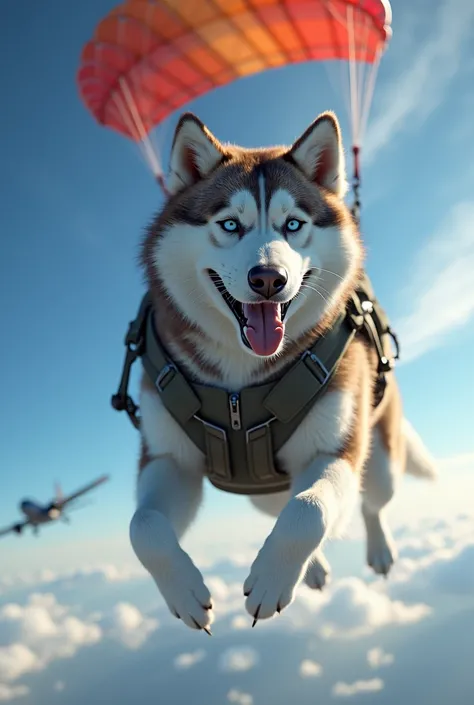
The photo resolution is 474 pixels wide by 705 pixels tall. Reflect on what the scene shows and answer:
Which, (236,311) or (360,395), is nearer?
(236,311)

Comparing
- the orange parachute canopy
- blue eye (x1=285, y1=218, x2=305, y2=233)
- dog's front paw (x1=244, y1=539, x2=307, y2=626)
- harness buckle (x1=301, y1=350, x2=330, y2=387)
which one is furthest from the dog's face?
the orange parachute canopy

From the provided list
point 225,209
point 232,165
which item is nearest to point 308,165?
point 232,165

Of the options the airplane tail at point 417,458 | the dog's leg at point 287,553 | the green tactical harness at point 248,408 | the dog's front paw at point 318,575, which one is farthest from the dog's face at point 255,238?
the airplane tail at point 417,458

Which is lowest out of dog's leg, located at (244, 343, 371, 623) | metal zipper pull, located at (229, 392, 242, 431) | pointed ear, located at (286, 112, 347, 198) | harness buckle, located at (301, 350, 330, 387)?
dog's leg, located at (244, 343, 371, 623)

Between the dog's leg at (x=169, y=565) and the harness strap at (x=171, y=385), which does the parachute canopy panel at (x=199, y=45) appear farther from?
the dog's leg at (x=169, y=565)

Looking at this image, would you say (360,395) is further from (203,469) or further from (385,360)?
(203,469)

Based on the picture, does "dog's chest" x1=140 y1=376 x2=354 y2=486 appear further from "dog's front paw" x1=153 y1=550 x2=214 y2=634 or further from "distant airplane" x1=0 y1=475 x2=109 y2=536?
"distant airplane" x1=0 y1=475 x2=109 y2=536
